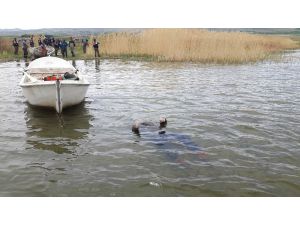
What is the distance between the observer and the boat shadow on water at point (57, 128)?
29.4ft

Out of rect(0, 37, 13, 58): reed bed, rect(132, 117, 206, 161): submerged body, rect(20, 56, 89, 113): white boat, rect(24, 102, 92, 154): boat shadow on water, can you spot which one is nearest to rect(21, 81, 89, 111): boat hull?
rect(20, 56, 89, 113): white boat

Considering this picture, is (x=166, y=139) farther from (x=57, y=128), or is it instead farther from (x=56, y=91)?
(x=56, y=91)

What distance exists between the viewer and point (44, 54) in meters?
25.0

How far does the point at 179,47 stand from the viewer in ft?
92.5

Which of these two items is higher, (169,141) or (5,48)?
(5,48)

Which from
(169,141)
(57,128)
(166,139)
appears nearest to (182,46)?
(57,128)

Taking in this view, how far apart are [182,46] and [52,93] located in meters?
18.6

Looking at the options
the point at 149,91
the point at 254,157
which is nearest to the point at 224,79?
the point at 149,91

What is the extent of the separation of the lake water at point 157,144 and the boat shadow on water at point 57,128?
0.03m

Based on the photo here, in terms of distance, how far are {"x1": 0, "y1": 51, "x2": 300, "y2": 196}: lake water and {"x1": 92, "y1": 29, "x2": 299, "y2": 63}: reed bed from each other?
10.1m

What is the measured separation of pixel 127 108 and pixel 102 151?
460 centimetres

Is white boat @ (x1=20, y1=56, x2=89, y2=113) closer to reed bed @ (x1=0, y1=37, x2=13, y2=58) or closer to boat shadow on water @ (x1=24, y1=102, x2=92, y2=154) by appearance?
boat shadow on water @ (x1=24, y1=102, x2=92, y2=154)

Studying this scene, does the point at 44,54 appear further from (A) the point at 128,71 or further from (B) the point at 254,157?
(B) the point at 254,157

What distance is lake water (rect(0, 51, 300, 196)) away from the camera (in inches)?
264
